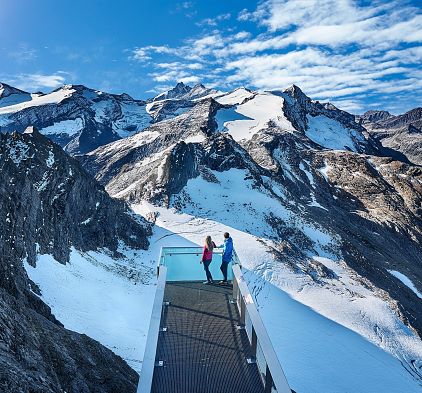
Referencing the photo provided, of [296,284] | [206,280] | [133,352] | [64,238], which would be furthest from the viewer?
[296,284]

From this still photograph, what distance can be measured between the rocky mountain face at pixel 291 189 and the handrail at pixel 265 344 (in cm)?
1971

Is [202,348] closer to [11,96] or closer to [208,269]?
[208,269]

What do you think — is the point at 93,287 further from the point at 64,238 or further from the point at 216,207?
the point at 216,207

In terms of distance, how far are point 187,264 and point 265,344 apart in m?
5.15

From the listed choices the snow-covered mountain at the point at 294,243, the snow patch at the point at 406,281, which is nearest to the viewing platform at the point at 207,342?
the snow-covered mountain at the point at 294,243

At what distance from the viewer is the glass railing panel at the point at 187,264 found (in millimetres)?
11234

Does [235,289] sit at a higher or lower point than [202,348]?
higher

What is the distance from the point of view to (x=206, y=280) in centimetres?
1120

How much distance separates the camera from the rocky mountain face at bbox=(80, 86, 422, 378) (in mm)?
35750

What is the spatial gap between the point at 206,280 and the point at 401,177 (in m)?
65.0

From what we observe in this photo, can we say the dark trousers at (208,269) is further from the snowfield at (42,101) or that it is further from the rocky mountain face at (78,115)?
the snowfield at (42,101)

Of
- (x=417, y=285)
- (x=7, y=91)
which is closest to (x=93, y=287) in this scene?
(x=417, y=285)

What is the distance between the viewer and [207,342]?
8094 mm

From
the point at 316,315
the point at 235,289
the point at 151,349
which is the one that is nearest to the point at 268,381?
the point at 151,349
